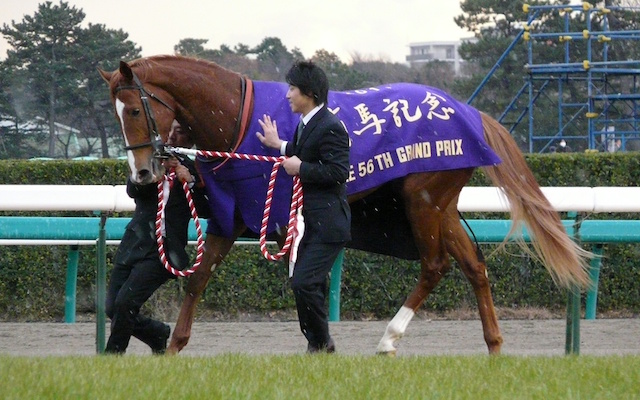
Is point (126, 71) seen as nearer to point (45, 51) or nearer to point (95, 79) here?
point (95, 79)

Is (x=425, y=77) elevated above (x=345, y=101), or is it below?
below

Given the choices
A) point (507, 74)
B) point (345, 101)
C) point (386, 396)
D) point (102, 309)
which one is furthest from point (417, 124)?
point (507, 74)

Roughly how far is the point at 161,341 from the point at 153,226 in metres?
0.67

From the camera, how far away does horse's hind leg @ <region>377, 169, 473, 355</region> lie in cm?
620

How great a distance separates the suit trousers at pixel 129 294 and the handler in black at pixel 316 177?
2.55ft

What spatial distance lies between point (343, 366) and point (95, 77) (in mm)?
8195

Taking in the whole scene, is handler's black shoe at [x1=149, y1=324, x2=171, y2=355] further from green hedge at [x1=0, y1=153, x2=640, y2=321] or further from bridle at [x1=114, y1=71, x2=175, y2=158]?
green hedge at [x1=0, y1=153, x2=640, y2=321]

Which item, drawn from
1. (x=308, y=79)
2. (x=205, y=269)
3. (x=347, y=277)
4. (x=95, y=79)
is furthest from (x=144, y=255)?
(x=95, y=79)

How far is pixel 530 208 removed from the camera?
655cm

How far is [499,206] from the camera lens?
761cm

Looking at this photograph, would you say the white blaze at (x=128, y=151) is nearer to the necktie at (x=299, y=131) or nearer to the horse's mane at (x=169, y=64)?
the horse's mane at (x=169, y=64)

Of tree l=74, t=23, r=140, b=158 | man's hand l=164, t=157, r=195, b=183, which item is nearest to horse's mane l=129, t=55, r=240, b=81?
man's hand l=164, t=157, r=195, b=183

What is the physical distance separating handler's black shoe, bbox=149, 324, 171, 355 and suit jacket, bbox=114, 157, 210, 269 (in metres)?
0.41

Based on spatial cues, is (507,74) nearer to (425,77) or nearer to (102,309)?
(425,77)
